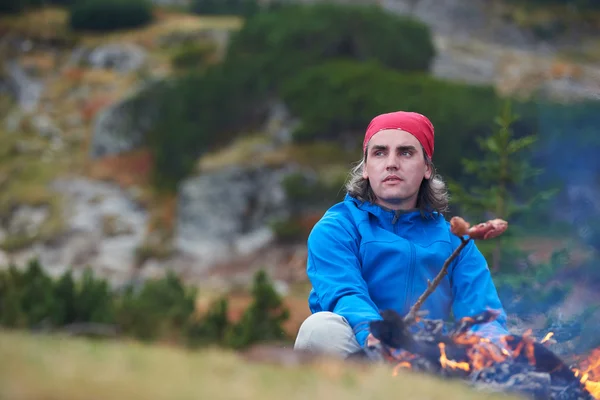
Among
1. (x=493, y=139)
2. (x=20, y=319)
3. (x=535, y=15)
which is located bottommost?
(x=20, y=319)

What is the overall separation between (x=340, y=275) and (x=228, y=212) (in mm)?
13851

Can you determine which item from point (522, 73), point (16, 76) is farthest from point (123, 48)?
point (522, 73)

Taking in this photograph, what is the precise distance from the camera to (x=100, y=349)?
9.00ft

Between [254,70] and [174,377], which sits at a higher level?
[254,70]

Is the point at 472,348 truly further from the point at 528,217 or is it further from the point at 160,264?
the point at 160,264

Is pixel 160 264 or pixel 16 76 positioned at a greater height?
pixel 16 76

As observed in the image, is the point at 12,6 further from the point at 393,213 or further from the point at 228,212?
the point at 393,213

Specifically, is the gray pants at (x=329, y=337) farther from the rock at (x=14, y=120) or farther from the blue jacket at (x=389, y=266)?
the rock at (x=14, y=120)

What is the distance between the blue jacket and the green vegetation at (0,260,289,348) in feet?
14.6

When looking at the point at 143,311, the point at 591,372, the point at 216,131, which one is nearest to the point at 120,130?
the point at 216,131

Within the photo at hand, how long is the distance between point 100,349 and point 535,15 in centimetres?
2878

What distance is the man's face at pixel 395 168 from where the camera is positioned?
13.3 ft

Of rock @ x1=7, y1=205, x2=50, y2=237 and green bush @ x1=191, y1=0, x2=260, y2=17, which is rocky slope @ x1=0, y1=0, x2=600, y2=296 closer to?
rock @ x1=7, y1=205, x2=50, y2=237

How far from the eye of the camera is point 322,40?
63.0 ft
